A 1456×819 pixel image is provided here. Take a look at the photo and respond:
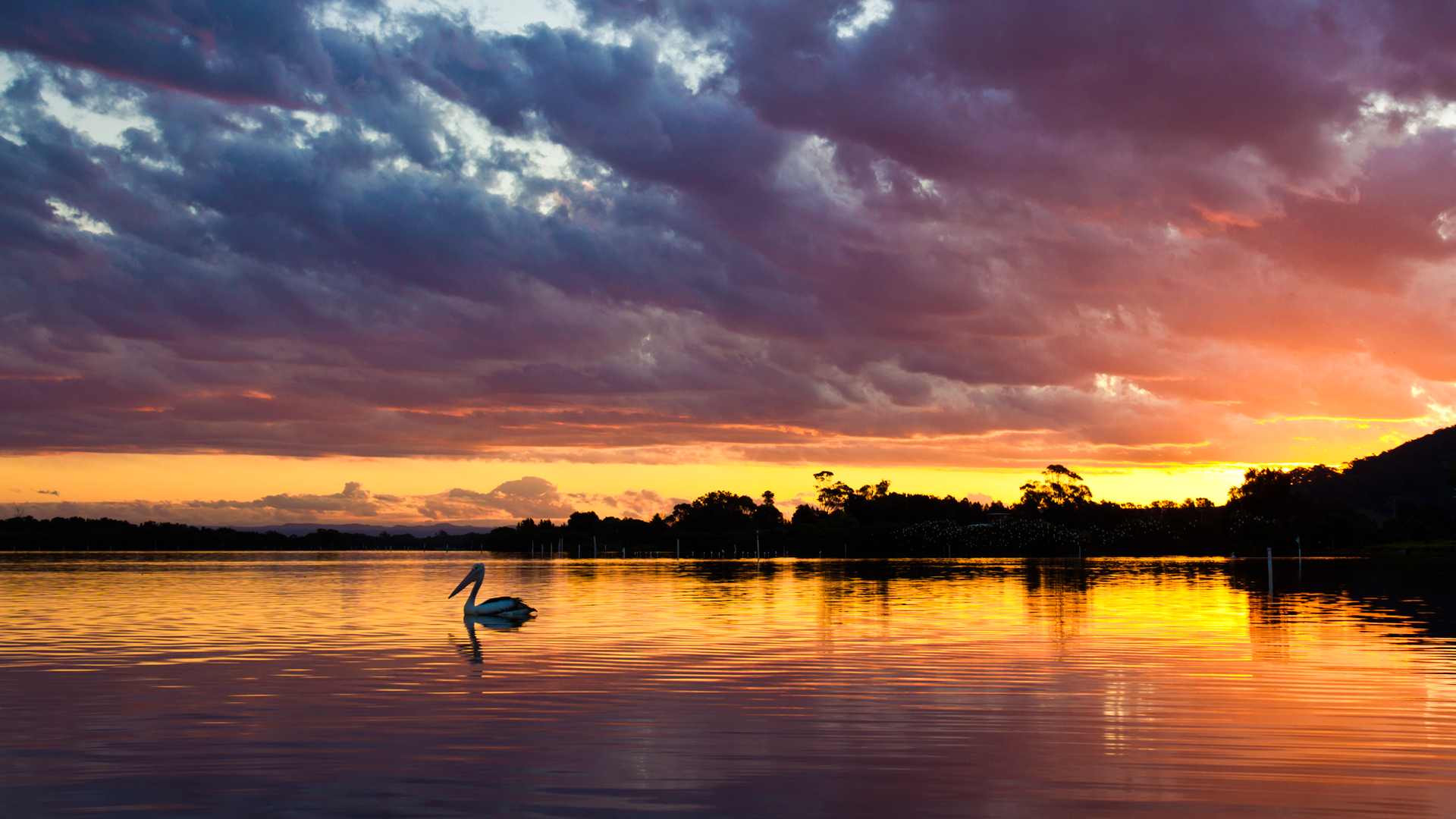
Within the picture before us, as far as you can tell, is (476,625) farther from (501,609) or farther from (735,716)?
(735,716)

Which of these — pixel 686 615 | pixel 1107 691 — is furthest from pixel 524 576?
pixel 1107 691

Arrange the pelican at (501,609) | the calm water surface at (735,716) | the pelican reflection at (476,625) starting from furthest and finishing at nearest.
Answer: the pelican at (501,609)
the pelican reflection at (476,625)
the calm water surface at (735,716)

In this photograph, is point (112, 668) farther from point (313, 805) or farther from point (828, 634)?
point (828, 634)

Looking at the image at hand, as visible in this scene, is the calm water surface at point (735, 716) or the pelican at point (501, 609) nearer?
the calm water surface at point (735, 716)

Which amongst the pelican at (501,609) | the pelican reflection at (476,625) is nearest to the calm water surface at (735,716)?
the pelican reflection at (476,625)

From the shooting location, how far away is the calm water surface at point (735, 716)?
41.3 ft

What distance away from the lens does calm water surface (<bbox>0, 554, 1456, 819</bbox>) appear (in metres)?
12.6

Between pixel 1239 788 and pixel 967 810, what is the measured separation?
348 cm

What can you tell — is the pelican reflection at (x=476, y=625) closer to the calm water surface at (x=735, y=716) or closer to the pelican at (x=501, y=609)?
the pelican at (x=501, y=609)

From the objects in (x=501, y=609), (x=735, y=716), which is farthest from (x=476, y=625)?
(x=735, y=716)

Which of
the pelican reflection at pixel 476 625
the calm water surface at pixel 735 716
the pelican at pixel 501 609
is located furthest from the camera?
the pelican at pixel 501 609

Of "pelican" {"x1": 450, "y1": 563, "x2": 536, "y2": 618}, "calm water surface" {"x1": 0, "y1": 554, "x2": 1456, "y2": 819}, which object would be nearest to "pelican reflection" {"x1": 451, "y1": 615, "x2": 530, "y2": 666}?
"pelican" {"x1": 450, "y1": 563, "x2": 536, "y2": 618}

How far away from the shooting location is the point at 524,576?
9275cm

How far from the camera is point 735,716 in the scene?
59.3 feet
